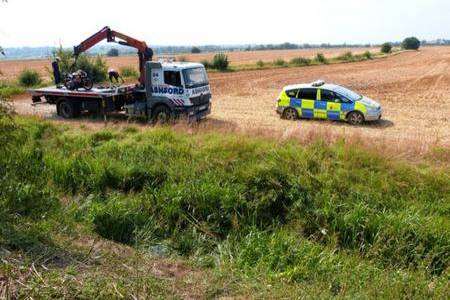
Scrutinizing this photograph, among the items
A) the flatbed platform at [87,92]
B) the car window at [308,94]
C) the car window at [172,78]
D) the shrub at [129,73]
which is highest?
the car window at [172,78]

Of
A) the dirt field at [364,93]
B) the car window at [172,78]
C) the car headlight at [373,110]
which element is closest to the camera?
the dirt field at [364,93]

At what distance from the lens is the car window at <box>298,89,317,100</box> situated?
17500 mm

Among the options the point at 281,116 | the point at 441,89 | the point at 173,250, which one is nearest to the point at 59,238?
the point at 173,250

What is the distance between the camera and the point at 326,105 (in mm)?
17266

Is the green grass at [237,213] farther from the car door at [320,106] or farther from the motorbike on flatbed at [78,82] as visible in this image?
the car door at [320,106]

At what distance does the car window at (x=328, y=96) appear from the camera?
56.4 ft

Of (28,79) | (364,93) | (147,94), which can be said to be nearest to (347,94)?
(147,94)

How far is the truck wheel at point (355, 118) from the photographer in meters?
16.9

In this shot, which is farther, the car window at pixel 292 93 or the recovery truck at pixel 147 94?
the car window at pixel 292 93

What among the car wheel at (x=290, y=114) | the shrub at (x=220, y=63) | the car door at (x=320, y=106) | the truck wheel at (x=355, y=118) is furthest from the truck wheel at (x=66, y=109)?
the shrub at (x=220, y=63)

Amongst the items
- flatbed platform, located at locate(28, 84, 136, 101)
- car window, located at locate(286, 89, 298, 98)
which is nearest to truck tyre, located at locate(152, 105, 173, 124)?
flatbed platform, located at locate(28, 84, 136, 101)

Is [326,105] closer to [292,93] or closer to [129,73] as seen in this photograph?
[292,93]

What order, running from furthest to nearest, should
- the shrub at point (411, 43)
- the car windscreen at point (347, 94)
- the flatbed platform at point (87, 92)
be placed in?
the shrub at point (411, 43)
the car windscreen at point (347, 94)
the flatbed platform at point (87, 92)

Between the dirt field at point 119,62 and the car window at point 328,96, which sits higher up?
the dirt field at point 119,62
